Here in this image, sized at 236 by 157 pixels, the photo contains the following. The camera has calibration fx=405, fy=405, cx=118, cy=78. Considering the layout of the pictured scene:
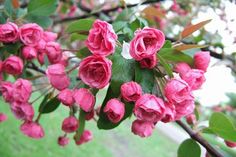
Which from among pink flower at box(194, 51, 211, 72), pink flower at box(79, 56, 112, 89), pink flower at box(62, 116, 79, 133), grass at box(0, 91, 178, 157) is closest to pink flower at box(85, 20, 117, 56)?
pink flower at box(79, 56, 112, 89)

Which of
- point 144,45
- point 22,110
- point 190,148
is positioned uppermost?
point 144,45

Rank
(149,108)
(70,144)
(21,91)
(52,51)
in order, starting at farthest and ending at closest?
(70,144)
(52,51)
(21,91)
(149,108)

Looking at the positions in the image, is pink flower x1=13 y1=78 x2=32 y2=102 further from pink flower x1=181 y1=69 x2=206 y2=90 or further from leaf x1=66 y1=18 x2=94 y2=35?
pink flower x1=181 y1=69 x2=206 y2=90

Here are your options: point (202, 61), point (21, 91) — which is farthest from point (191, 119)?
point (21, 91)

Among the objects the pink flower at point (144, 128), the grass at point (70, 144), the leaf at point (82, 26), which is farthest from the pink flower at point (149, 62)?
the grass at point (70, 144)

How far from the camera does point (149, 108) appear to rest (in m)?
0.87

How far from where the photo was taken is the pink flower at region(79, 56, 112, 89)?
89 centimetres

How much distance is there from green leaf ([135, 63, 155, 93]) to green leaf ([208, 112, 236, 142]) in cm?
25

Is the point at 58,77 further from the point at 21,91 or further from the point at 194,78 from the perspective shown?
the point at 194,78

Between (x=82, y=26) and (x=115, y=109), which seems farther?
(x=82, y=26)

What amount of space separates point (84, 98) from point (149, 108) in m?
0.17

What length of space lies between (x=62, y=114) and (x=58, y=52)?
14.5 ft

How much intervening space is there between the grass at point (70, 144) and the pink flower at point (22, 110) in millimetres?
1825

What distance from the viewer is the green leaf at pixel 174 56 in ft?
3.24
